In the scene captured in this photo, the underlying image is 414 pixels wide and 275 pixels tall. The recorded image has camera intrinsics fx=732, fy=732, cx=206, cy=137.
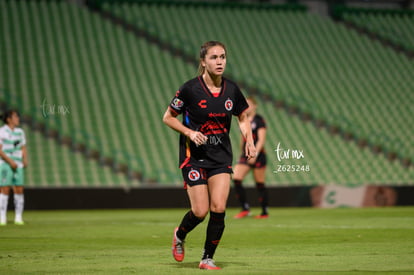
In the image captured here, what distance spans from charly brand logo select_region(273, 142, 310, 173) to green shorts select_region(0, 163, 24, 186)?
1064cm

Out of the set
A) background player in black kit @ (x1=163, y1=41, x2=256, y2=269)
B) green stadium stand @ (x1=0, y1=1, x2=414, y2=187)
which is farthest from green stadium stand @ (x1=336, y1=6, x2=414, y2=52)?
background player in black kit @ (x1=163, y1=41, x2=256, y2=269)

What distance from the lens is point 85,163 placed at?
22297 millimetres

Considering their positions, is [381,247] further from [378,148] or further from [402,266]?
[378,148]

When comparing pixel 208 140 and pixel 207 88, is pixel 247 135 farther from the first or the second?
pixel 207 88

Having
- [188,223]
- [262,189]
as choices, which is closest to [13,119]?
[262,189]

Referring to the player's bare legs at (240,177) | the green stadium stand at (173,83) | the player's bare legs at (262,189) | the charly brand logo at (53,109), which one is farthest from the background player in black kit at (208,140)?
the charly brand logo at (53,109)

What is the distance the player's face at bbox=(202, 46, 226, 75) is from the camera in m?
7.09

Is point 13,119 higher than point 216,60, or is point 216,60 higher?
point 216,60

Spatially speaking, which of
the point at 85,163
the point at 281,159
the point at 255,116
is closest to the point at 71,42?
the point at 85,163

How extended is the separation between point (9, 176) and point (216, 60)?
7.97m

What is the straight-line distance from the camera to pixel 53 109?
77.1ft

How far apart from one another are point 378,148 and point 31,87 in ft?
39.8

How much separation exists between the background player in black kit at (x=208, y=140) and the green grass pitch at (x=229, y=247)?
1.88 ft

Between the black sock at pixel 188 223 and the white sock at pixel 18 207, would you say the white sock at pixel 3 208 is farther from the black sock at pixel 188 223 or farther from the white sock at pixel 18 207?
the black sock at pixel 188 223
